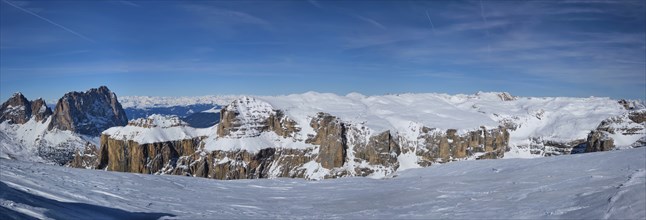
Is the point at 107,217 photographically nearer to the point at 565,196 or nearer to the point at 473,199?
the point at 473,199

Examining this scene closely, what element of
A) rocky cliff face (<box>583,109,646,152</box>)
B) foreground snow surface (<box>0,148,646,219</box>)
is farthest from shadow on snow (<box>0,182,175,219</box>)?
rocky cliff face (<box>583,109,646,152</box>)

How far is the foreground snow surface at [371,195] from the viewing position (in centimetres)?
1748

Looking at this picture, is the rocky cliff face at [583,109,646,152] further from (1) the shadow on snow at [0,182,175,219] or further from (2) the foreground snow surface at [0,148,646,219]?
(1) the shadow on snow at [0,182,175,219]

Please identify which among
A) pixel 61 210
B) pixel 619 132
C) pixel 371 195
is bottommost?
pixel 371 195

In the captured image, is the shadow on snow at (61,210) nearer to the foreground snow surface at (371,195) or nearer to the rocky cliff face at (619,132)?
the foreground snow surface at (371,195)

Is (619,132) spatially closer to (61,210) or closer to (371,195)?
(371,195)

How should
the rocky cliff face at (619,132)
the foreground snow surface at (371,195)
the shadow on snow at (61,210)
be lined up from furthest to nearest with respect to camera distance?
the rocky cliff face at (619,132) < the foreground snow surface at (371,195) < the shadow on snow at (61,210)

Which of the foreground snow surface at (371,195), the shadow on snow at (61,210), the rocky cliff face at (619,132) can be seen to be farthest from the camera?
the rocky cliff face at (619,132)

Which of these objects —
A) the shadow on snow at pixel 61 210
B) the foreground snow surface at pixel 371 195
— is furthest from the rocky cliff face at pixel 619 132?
the shadow on snow at pixel 61 210

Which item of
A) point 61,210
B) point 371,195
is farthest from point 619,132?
point 61,210

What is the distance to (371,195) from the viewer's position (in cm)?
2919

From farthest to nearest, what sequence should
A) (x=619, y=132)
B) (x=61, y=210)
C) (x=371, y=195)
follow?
(x=619, y=132), (x=371, y=195), (x=61, y=210)

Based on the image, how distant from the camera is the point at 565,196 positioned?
779 inches

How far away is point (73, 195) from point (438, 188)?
2015cm
